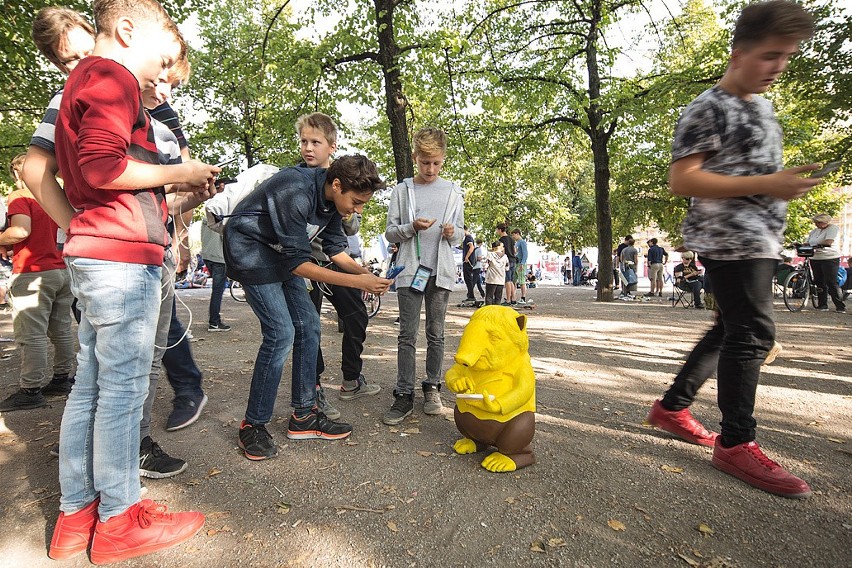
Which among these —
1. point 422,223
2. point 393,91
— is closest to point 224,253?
point 422,223

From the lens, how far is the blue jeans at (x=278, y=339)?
2738mm

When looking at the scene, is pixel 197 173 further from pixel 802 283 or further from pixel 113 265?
pixel 802 283

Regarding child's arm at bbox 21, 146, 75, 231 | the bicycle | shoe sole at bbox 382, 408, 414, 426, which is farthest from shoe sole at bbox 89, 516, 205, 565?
the bicycle

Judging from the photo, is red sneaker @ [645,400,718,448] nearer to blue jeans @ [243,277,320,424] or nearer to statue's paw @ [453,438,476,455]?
statue's paw @ [453,438,476,455]

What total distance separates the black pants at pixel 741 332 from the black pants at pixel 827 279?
9.64 meters

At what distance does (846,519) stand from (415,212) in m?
2.83

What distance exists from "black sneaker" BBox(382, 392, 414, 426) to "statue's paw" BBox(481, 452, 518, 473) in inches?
34.2

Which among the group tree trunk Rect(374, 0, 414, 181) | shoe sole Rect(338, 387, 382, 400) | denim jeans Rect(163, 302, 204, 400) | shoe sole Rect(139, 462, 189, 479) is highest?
tree trunk Rect(374, 0, 414, 181)

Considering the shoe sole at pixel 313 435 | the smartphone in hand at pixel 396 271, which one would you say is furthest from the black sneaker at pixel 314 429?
the smartphone in hand at pixel 396 271

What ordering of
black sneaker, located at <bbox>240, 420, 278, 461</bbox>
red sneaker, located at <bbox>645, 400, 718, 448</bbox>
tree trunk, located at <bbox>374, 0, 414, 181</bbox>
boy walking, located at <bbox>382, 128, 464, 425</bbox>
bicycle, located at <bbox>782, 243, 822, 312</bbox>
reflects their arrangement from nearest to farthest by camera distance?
1. black sneaker, located at <bbox>240, 420, 278, 461</bbox>
2. red sneaker, located at <bbox>645, 400, 718, 448</bbox>
3. boy walking, located at <bbox>382, 128, 464, 425</bbox>
4. tree trunk, located at <bbox>374, 0, 414, 181</bbox>
5. bicycle, located at <bbox>782, 243, 822, 312</bbox>

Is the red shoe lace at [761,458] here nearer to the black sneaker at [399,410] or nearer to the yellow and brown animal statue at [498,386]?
the yellow and brown animal statue at [498,386]

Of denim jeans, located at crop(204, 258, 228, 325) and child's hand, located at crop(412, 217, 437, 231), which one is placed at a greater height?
child's hand, located at crop(412, 217, 437, 231)

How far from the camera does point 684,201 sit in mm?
18812

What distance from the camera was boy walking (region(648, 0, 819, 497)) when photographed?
2314 millimetres
